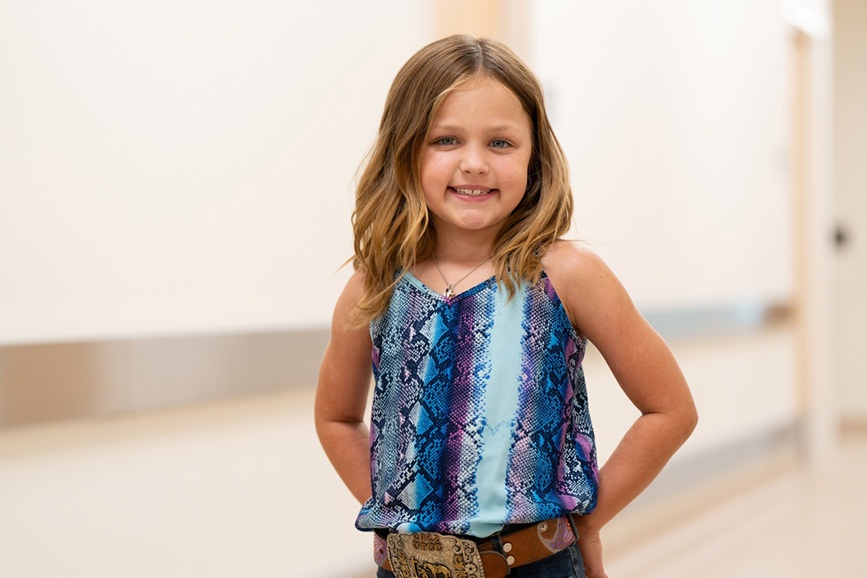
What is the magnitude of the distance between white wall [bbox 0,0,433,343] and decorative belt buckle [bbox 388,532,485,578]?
4.10ft

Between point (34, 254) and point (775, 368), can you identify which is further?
point (775, 368)

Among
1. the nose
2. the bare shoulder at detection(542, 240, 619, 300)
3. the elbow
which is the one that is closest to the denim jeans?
the elbow

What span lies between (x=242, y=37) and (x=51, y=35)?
1.99 feet

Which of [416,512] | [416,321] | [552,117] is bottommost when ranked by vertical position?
[416,512]

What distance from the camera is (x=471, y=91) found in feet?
4.50

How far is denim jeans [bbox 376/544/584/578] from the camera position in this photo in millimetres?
1357

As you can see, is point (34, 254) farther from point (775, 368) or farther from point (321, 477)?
point (775, 368)

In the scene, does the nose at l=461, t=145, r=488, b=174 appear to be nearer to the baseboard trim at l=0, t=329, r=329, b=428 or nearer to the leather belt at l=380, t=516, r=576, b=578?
the leather belt at l=380, t=516, r=576, b=578

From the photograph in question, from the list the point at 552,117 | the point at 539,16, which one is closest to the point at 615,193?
the point at 552,117

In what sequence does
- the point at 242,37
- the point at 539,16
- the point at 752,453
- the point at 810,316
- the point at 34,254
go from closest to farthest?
the point at 34,254
the point at 242,37
the point at 539,16
the point at 752,453
the point at 810,316

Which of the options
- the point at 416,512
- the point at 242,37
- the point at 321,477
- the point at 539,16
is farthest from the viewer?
the point at 539,16

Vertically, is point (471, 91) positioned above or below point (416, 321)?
above

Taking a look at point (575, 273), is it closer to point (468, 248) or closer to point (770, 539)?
point (468, 248)

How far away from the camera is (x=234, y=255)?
2871 millimetres
